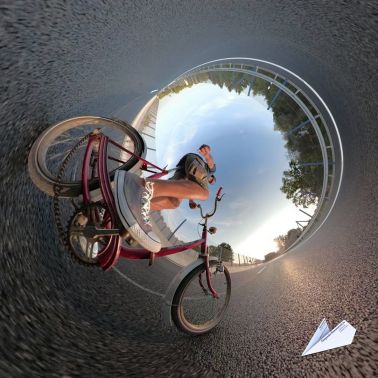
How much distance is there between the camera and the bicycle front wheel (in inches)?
101

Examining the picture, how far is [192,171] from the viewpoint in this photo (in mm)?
2715

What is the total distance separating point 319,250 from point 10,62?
4120mm

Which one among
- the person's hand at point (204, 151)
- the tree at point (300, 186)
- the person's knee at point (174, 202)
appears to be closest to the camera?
the person's knee at point (174, 202)

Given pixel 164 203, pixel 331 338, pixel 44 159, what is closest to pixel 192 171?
pixel 164 203

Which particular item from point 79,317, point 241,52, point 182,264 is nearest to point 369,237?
point 182,264

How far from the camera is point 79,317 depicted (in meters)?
2.27

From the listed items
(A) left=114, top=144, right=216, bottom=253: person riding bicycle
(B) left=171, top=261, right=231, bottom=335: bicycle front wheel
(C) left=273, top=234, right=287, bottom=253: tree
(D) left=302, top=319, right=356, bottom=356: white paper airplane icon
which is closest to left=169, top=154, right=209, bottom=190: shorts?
(A) left=114, top=144, right=216, bottom=253: person riding bicycle

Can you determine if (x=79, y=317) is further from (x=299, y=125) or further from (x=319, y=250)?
(x=299, y=125)

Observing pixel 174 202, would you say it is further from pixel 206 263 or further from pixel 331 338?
pixel 331 338

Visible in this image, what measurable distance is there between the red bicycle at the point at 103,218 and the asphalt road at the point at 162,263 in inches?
8.5

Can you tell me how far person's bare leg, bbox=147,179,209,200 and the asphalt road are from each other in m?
1.12

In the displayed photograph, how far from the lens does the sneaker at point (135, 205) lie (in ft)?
6.44

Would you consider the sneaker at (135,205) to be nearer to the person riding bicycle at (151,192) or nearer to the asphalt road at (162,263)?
the person riding bicycle at (151,192)

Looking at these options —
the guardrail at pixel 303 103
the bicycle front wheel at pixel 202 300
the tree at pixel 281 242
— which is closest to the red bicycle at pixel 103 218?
the bicycle front wheel at pixel 202 300
